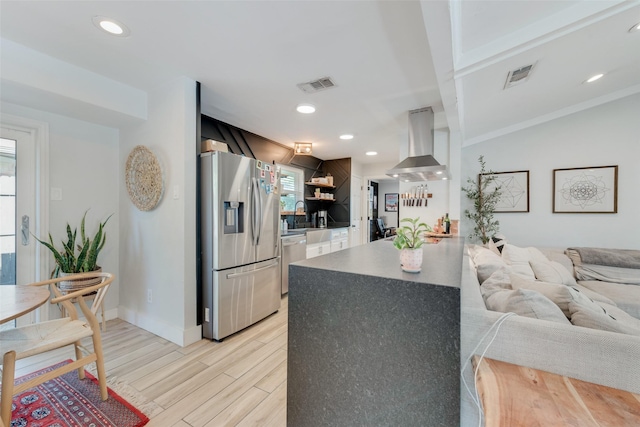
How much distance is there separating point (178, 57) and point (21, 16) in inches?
31.9

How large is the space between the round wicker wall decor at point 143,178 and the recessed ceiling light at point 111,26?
1013mm

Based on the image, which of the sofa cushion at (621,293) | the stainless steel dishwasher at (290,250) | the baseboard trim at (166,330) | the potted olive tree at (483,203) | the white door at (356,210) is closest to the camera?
the sofa cushion at (621,293)

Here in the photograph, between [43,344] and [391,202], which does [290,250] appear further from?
[391,202]

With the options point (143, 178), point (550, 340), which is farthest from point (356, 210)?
point (550, 340)

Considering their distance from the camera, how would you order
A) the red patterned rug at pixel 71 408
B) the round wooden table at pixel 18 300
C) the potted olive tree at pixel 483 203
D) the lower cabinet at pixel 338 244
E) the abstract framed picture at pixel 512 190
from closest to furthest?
the round wooden table at pixel 18 300
the red patterned rug at pixel 71 408
the abstract framed picture at pixel 512 190
the potted olive tree at pixel 483 203
the lower cabinet at pixel 338 244

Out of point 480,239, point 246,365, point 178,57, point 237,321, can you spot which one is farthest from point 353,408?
point 480,239

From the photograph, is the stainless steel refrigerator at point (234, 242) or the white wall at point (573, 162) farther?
the white wall at point (573, 162)

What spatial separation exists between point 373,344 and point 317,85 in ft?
6.94

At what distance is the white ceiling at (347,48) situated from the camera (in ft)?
4.82

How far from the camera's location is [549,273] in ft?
7.43

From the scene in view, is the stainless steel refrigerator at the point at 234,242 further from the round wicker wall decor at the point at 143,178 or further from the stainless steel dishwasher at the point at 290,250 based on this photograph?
the stainless steel dishwasher at the point at 290,250

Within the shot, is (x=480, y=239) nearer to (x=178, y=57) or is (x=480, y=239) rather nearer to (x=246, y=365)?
(x=246, y=365)

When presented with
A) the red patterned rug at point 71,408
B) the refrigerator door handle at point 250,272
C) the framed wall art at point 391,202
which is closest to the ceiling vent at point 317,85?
the refrigerator door handle at point 250,272

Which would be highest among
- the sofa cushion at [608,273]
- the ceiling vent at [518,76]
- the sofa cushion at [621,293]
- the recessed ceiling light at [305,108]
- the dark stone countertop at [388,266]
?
the ceiling vent at [518,76]
